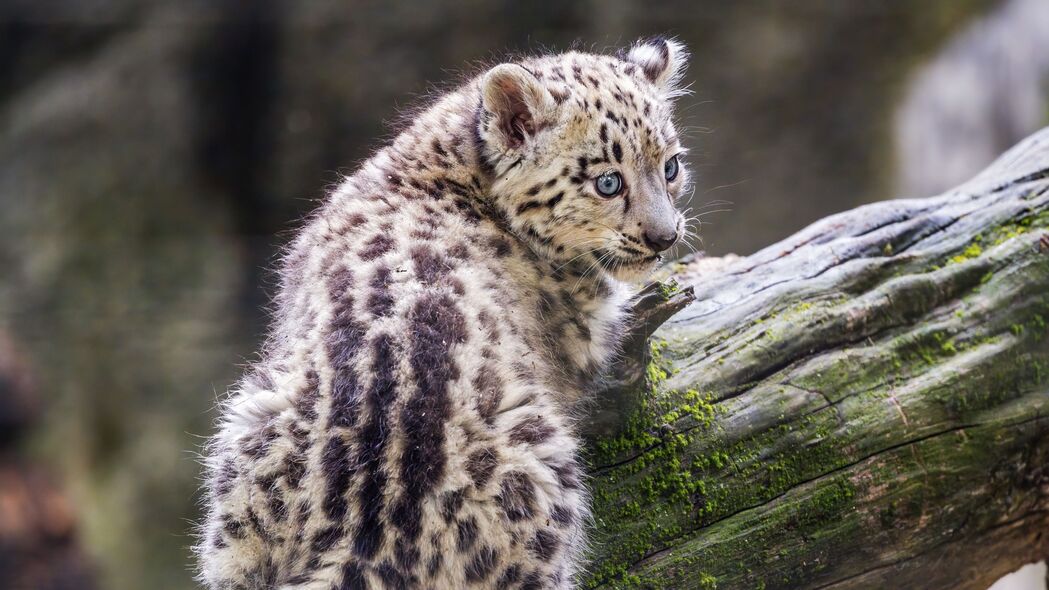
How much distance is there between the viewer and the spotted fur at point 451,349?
3.13 meters

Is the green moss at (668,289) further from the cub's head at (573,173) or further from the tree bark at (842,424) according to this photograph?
the cub's head at (573,173)

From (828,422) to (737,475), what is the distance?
48 cm

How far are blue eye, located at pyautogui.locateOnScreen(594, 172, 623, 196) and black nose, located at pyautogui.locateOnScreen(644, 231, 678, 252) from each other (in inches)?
9.5

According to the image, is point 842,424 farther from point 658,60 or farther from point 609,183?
point 658,60

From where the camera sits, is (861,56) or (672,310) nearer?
(672,310)

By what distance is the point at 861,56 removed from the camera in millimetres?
9633

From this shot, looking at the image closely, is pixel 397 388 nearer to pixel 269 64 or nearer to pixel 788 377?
pixel 788 377

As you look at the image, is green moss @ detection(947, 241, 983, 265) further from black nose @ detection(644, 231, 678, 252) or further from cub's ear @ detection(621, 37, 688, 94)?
cub's ear @ detection(621, 37, 688, 94)

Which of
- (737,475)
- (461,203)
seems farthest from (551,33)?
(737,475)

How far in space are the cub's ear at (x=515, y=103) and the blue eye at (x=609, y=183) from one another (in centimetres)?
35

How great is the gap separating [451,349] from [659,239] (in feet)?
4.22

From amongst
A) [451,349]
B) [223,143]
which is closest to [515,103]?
[451,349]

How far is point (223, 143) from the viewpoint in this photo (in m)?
9.62

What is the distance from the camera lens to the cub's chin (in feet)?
14.0
